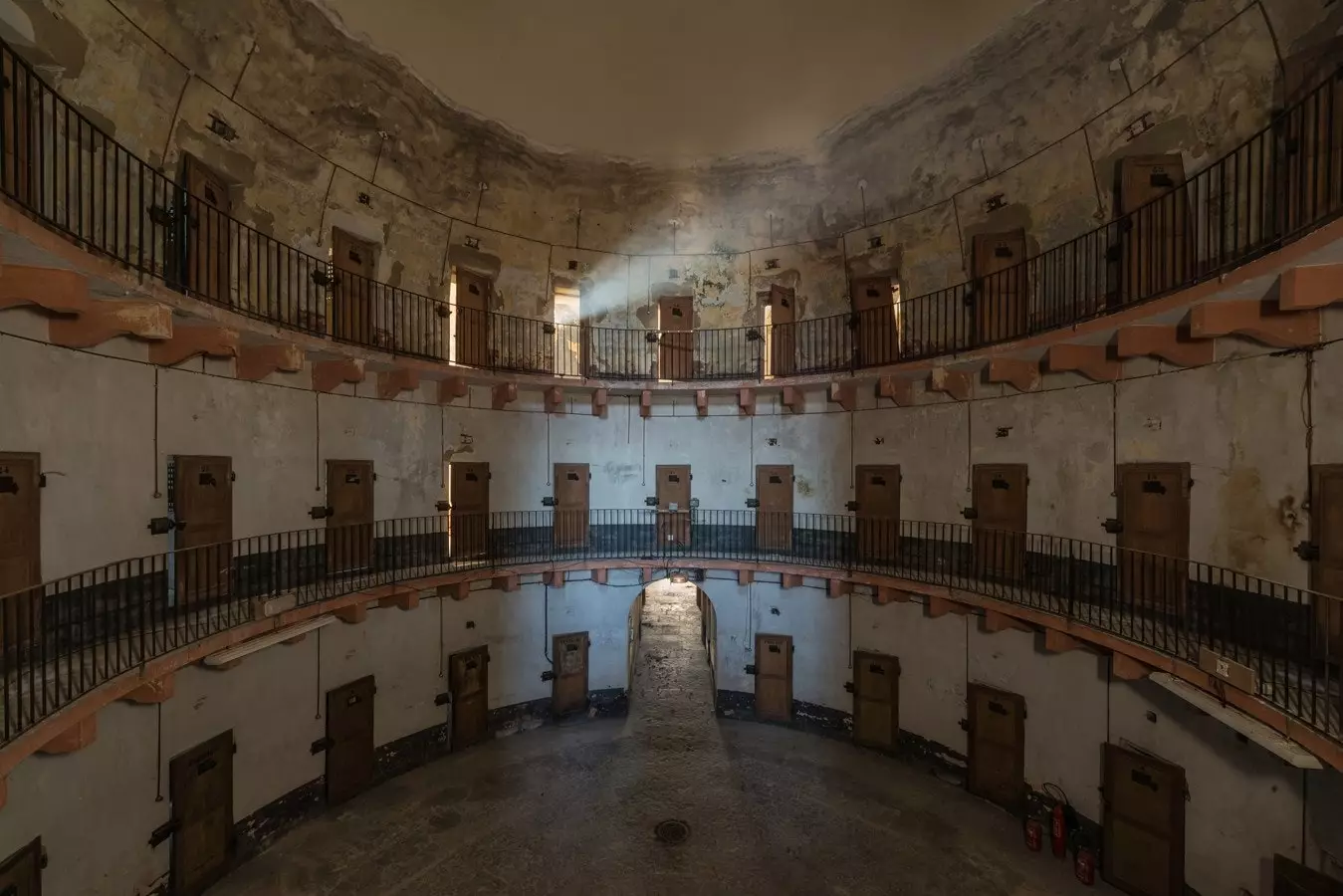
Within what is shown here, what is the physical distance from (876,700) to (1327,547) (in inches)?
328

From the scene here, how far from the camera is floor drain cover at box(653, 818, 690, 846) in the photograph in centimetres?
1014

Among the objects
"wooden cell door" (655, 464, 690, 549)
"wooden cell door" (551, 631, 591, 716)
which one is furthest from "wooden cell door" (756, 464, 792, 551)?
"wooden cell door" (551, 631, 591, 716)

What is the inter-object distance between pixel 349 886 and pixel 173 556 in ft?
19.3


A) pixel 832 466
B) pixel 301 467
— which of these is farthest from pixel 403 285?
pixel 832 466

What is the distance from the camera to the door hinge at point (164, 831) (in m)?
8.13

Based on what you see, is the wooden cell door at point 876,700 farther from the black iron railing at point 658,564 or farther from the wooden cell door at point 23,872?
the wooden cell door at point 23,872

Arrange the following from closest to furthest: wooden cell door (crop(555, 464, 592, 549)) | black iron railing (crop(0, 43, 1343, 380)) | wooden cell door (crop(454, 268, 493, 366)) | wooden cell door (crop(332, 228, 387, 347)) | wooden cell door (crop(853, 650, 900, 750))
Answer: black iron railing (crop(0, 43, 1343, 380)) < wooden cell door (crop(332, 228, 387, 347)) < wooden cell door (crop(853, 650, 900, 750)) < wooden cell door (crop(454, 268, 493, 366)) < wooden cell door (crop(555, 464, 592, 549))

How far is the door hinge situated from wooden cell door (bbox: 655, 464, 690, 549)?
10324 mm

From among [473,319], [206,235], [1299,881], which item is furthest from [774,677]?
[206,235]

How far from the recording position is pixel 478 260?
45.4ft

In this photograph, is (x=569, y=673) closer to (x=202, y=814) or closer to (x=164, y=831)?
(x=202, y=814)

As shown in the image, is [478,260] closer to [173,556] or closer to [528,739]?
[173,556]

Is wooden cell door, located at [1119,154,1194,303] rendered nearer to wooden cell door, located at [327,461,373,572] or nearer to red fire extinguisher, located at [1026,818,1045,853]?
red fire extinguisher, located at [1026,818,1045,853]

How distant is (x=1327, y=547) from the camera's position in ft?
22.2
